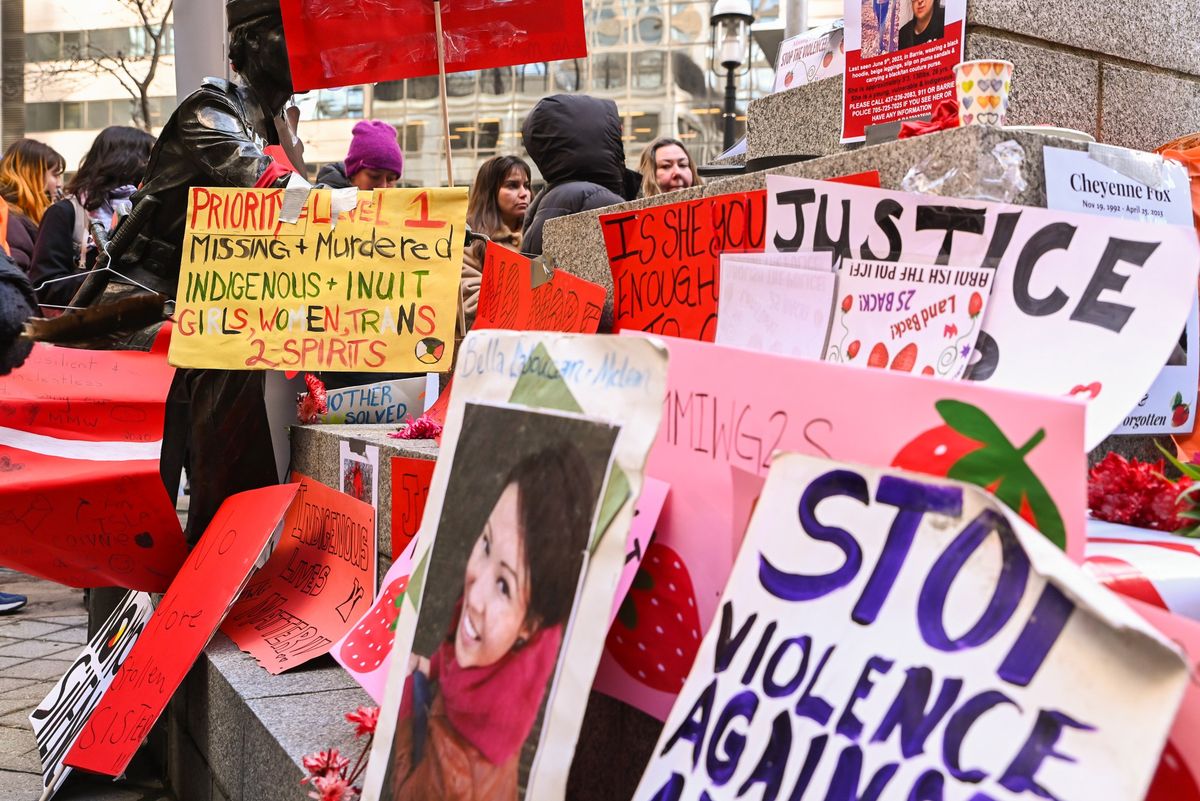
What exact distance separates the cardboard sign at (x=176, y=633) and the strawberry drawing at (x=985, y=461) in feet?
7.68

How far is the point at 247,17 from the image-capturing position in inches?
159

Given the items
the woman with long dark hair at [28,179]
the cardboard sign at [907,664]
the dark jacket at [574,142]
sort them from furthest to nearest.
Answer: the woman with long dark hair at [28,179], the dark jacket at [574,142], the cardboard sign at [907,664]

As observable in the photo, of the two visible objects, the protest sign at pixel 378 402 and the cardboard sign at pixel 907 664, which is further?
the protest sign at pixel 378 402

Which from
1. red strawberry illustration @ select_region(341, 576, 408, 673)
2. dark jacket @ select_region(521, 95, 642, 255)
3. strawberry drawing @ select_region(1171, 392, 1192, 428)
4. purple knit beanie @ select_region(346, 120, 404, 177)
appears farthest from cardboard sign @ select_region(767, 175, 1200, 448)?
purple knit beanie @ select_region(346, 120, 404, 177)

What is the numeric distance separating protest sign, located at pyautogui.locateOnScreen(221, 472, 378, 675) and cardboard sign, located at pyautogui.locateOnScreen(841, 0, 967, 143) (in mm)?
1627

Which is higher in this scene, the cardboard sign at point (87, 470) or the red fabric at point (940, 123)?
the red fabric at point (940, 123)

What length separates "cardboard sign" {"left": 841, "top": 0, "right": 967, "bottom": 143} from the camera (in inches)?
92.4

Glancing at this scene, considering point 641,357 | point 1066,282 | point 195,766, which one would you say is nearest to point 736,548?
point 641,357

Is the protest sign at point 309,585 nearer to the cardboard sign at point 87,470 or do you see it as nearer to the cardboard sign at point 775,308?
the cardboard sign at point 87,470

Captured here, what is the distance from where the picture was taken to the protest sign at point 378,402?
4.02 metres

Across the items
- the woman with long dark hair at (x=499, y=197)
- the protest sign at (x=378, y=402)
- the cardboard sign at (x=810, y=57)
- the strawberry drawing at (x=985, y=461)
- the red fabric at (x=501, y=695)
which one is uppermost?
the cardboard sign at (x=810, y=57)

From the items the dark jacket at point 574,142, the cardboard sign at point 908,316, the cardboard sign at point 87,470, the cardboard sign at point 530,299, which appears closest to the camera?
Result: the cardboard sign at point 908,316

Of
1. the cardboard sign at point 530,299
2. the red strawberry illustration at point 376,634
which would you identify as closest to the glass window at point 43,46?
the cardboard sign at point 530,299

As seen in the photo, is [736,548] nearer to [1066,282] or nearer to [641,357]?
[641,357]
